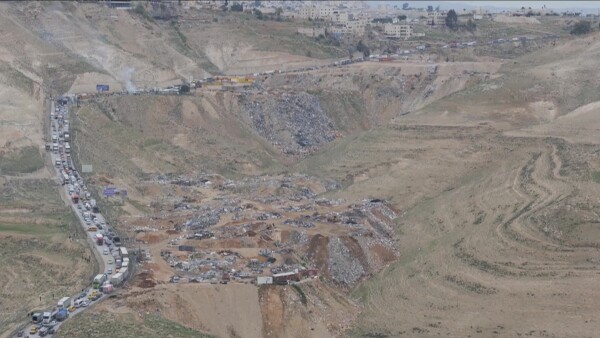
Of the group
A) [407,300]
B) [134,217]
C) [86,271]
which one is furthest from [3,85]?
[407,300]

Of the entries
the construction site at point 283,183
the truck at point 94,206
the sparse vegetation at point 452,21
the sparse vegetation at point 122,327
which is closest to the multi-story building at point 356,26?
the sparse vegetation at point 452,21

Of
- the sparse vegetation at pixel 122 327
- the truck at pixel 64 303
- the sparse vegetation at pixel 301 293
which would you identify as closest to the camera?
the sparse vegetation at pixel 122 327

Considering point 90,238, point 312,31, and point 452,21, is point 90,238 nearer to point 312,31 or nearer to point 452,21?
point 312,31

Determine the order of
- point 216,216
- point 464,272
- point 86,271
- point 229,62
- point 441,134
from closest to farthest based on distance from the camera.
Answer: point 86,271 → point 464,272 → point 216,216 → point 441,134 → point 229,62

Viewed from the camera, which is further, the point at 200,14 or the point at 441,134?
the point at 200,14

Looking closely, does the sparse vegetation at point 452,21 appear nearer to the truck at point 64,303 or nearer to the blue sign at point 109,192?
the blue sign at point 109,192

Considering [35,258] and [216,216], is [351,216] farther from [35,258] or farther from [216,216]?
[35,258]

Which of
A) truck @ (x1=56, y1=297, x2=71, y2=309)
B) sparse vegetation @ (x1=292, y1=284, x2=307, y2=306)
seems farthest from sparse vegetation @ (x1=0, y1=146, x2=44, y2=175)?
sparse vegetation @ (x1=292, y1=284, x2=307, y2=306)

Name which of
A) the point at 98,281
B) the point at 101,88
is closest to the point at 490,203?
the point at 98,281
